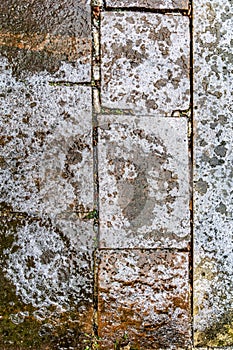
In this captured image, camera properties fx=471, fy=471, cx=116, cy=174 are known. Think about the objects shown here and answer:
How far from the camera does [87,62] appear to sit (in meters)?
2.39

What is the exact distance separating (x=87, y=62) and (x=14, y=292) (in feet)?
4.03

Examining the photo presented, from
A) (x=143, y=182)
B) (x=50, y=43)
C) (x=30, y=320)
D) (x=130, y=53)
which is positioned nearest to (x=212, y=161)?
(x=143, y=182)

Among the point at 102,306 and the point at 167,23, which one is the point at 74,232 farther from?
the point at 167,23

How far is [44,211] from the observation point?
94.1 inches

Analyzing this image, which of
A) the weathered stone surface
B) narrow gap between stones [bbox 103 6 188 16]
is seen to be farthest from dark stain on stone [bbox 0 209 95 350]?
narrow gap between stones [bbox 103 6 188 16]

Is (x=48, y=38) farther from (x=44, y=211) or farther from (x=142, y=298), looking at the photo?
(x=142, y=298)

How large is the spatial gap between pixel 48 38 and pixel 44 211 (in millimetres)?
876

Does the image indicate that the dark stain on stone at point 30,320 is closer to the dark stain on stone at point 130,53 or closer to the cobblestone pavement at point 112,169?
the cobblestone pavement at point 112,169

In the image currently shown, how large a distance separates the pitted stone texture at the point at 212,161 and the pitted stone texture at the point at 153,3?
8 centimetres

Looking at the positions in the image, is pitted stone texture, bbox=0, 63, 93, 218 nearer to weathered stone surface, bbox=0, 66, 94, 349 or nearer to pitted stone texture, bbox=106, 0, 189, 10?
weathered stone surface, bbox=0, 66, 94, 349

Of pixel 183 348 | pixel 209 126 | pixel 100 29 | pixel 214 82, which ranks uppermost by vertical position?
pixel 100 29

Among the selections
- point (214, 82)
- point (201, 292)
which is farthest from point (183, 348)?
point (214, 82)

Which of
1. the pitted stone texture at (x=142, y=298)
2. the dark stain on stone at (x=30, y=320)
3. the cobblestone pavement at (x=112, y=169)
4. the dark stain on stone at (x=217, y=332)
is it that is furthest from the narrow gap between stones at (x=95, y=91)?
the dark stain on stone at (x=217, y=332)

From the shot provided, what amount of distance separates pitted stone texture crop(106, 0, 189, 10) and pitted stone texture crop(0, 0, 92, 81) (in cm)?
14
